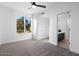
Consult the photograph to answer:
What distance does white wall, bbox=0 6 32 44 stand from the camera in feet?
17.0

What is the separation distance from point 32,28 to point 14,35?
6.07 feet

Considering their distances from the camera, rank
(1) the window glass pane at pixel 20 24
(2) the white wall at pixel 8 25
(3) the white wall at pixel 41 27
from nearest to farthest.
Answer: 1. (2) the white wall at pixel 8 25
2. (1) the window glass pane at pixel 20 24
3. (3) the white wall at pixel 41 27

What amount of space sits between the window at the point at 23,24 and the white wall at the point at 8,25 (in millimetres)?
463

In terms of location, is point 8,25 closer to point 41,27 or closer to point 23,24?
point 23,24

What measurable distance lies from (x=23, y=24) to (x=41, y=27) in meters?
1.71

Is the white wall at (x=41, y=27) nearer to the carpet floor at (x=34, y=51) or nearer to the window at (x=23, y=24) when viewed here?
the window at (x=23, y=24)

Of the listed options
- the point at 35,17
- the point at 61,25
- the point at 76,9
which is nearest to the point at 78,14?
the point at 76,9

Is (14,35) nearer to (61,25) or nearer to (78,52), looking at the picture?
(61,25)

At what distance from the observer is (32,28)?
7285 mm

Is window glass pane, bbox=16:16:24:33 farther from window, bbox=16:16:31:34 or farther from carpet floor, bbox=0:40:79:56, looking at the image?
carpet floor, bbox=0:40:79:56

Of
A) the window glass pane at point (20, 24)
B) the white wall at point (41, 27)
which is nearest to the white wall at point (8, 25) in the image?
the window glass pane at point (20, 24)

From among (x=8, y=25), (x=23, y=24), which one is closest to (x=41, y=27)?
(x=23, y=24)

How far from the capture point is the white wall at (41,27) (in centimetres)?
705

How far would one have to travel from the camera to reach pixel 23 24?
22.2ft
